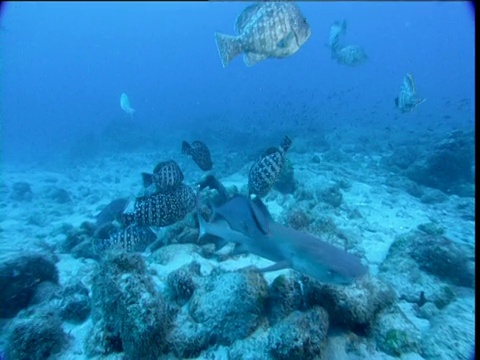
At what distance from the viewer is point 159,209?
6.12 m

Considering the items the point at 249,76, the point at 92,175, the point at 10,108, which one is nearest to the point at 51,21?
the point at 10,108

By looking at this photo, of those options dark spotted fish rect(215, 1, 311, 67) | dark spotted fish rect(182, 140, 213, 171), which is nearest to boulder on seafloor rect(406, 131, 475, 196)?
dark spotted fish rect(182, 140, 213, 171)

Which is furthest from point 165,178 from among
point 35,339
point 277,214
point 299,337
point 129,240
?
point 299,337

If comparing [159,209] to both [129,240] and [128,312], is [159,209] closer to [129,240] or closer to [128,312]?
[129,240]

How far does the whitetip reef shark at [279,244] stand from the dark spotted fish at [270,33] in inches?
92.8

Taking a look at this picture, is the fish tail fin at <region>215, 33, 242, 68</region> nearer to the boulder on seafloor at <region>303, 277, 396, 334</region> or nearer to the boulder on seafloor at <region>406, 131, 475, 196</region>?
the boulder on seafloor at <region>303, 277, 396, 334</region>

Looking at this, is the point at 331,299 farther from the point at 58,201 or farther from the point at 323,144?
the point at 323,144

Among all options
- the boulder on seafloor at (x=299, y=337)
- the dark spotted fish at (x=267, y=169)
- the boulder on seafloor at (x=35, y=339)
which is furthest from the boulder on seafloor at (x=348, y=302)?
the boulder on seafloor at (x=35, y=339)

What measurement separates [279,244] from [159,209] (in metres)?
3.17

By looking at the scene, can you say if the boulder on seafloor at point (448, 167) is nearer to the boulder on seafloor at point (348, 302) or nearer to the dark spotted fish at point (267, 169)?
the dark spotted fish at point (267, 169)

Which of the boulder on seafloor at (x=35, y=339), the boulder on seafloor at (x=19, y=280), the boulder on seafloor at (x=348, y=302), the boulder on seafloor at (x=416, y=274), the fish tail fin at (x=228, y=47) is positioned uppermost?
the fish tail fin at (x=228, y=47)

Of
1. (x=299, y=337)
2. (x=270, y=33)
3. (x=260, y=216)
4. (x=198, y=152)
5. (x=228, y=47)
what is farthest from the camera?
(x=198, y=152)

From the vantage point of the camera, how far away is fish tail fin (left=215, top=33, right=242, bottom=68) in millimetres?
4715

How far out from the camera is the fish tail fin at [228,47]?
471cm
